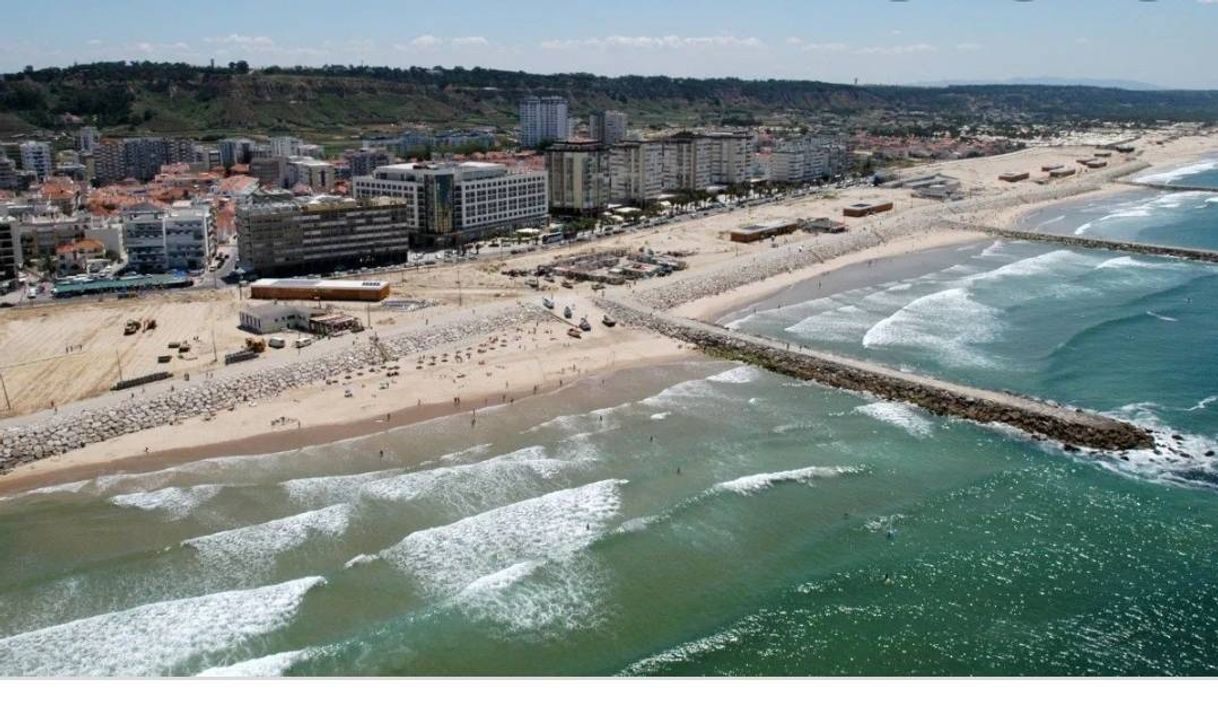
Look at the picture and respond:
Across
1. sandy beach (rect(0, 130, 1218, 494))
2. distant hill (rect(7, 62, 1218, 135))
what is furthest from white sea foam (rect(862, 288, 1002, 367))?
distant hill (rect(7, 62, 1218, 135))

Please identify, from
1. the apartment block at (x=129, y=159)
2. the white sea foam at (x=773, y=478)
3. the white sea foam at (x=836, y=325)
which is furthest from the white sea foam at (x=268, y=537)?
the apartment block at (x=129, y=159)

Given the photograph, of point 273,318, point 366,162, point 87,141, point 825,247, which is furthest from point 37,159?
point 825,247

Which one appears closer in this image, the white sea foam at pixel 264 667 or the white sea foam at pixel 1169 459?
the white sea foam at pixel 264 667

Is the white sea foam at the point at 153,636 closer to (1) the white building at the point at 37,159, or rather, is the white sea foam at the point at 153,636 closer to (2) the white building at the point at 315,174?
(2) the white building at the point at 315,174

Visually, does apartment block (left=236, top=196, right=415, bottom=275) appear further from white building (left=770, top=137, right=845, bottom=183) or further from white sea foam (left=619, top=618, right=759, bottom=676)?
white building (left=770, top=137, right=845, bottom=183)

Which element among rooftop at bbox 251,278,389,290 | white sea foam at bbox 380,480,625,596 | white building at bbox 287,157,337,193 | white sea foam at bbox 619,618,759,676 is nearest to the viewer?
white sea foam at bbox 619,618,759,676

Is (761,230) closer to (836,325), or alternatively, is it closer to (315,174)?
(836,325)

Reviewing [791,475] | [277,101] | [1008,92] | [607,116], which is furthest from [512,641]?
[1008,92]
